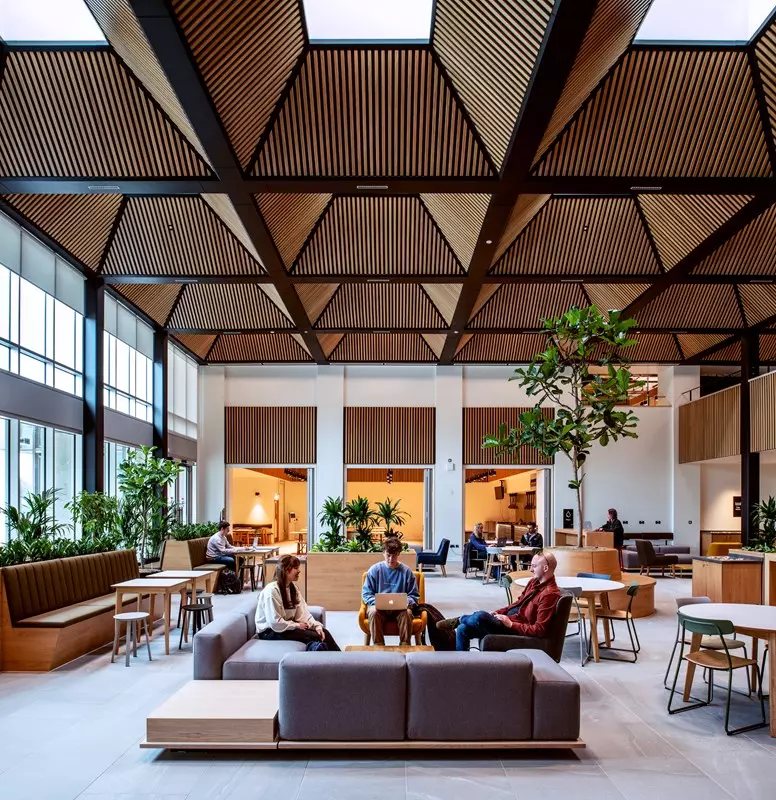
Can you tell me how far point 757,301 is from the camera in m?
14.6

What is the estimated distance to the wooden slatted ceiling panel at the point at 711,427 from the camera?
1584 cm

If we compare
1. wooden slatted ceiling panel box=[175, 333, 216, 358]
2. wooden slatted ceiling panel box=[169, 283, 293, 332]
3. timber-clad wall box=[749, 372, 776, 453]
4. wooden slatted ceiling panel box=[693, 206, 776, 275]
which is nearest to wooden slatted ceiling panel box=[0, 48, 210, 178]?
wooden slatted ceiling panel box=[169, 283, 293, 332]

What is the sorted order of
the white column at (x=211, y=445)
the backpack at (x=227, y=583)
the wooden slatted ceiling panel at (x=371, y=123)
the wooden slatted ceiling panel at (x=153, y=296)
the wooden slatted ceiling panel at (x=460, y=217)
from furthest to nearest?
the white column at (x=211, y=445), the wooden slatted ceiling panel at (x=153, y=296), the backpack at (x=227, y=583), the wooden slatted ceiling panel at (x=460, y=217), the wooden slatted ceiling panel at (x=371, y=123)

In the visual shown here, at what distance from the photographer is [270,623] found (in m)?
5.85

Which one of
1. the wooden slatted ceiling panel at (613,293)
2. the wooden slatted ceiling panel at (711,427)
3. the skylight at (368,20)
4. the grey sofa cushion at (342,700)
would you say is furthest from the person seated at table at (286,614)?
the wooden slatted ceiling panel at (711,427)

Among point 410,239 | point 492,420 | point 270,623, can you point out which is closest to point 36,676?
point 270,623

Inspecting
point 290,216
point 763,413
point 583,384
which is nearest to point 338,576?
point 583,384

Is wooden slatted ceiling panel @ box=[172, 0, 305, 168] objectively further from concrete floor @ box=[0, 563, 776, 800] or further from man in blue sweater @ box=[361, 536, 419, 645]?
concrete floor @ box=[0, 563, 776, 800]

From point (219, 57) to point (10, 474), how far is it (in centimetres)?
578

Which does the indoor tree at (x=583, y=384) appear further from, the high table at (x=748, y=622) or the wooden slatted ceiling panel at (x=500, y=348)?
the wooden slatted ceiling panel at (x=500, y=348)

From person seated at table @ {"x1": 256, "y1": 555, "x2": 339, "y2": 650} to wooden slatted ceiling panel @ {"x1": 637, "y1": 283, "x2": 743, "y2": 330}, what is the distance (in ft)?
36.4

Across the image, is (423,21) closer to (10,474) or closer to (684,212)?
(684,212)

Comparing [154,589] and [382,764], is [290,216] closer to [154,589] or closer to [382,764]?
[154,589]

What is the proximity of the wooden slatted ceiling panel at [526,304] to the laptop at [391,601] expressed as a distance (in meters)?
9.73
